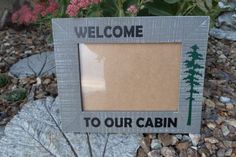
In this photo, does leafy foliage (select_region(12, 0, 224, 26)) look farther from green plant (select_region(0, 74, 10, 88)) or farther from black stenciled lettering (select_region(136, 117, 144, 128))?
green plant (select_region(0, 74, 10, 88))

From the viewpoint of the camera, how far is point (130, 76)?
110 centimetres

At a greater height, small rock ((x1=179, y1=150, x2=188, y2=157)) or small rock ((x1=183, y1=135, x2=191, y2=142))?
small rock ((x1=183, y1=135, x2=191, y2=142))

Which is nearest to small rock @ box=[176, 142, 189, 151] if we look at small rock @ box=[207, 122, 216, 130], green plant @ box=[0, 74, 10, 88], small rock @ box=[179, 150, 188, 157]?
small rock @ box=[179, 150, 188, 157]

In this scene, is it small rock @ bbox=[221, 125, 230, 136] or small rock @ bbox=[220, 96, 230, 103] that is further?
small rock @ bbox=[220, 96, 230, 103]

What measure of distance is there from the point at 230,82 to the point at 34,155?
2.88 feet

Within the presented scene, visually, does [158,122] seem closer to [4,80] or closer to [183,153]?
[183,153]

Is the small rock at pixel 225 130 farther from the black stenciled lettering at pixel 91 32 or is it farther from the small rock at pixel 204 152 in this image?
the black stenciled lettering at pixel 91 32

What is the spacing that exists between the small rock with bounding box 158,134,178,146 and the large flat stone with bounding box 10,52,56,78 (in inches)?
26.7

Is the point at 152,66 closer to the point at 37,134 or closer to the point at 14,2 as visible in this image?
the point at 37,134

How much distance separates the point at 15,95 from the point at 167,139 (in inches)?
25.9

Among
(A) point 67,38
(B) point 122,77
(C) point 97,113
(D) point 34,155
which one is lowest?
(D) point 34,155

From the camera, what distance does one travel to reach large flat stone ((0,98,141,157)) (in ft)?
3.72

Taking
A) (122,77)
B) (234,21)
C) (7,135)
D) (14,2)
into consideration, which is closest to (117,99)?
(122,77)

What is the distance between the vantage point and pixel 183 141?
1.17 metres
